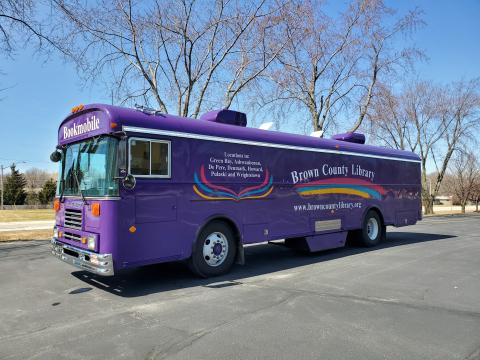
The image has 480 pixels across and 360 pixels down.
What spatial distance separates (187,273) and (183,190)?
1876 mm

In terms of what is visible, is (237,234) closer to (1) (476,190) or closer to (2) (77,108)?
(2) (77,108)

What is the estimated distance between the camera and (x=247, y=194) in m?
8.45

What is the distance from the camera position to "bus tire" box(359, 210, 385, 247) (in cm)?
1184

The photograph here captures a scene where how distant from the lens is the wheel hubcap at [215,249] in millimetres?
7758

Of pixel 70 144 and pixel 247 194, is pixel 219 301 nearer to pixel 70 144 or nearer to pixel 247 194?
pixel 247 194

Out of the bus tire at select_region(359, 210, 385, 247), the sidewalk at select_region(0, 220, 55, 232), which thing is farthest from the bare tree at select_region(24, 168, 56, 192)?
the bus tire at select_region(359, 210, 385, 247)

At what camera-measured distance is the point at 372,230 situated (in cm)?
1241

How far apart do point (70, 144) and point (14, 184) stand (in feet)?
247

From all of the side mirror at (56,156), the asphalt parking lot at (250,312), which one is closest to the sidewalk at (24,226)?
the asphalt parking lot at (250,312)

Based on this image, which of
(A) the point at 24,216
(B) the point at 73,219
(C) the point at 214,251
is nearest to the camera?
(B) the point at 73,219

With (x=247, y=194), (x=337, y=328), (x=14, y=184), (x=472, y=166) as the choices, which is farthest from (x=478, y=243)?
(x=14, y=184)

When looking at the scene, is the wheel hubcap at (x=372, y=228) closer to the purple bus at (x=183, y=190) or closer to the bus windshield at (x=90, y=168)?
the purple bus at (x=183, y=190)

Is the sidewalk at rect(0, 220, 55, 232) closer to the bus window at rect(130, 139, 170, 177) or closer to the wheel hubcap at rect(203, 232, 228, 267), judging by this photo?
the wheel hubcap at rect(203, 232, 228, 267)

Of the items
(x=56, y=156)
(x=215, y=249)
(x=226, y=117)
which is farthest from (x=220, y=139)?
(x=56, y=156)
